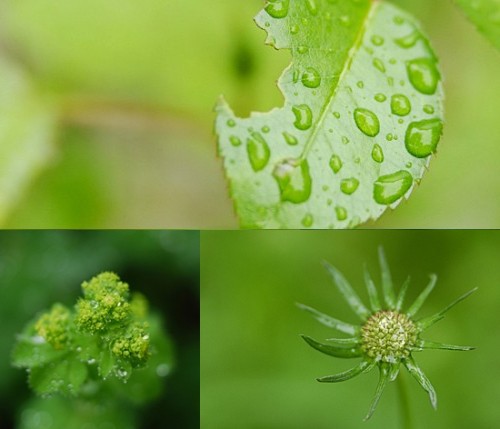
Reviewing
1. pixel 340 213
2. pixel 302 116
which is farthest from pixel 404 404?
pixel 302 116

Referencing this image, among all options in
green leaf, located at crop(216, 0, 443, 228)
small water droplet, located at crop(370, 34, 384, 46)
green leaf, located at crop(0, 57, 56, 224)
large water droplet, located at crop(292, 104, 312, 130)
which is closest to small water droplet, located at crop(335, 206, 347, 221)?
green leaf, located at crop(216, 0, 443, 228)

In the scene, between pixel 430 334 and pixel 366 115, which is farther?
pixel 430 334

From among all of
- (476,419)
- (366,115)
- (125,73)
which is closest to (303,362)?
(476,419)

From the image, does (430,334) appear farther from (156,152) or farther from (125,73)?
(125,73)

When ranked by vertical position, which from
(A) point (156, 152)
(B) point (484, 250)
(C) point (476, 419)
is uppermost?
(A) point (156, 152)

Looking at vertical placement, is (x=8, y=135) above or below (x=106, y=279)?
above

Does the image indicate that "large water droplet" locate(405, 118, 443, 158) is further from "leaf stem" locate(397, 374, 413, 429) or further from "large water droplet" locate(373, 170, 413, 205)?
"leaf stem" locate(397, 374, 413, 429)

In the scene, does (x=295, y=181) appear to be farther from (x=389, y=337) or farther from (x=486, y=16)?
(x=486, y=16)
